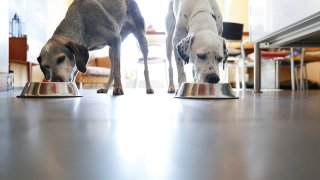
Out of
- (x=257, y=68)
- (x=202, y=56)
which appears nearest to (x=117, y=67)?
(x=202, y=56)

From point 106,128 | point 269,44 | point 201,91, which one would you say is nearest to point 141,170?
point 106,128

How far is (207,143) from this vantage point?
1.50ft

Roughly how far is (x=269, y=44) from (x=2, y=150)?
8.88ft

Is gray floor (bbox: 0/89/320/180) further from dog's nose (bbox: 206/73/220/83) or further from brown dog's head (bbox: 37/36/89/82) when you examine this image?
brown dog's head (bbox: 37/36/89/82)

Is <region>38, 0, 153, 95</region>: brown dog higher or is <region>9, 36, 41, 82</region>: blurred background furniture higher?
<region>9, 36, 41, 82</region>: blurred background furniture

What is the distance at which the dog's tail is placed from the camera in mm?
2861

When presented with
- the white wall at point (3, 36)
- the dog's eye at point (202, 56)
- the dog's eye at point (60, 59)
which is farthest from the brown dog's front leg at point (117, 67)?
the white wall at point (3, 36)

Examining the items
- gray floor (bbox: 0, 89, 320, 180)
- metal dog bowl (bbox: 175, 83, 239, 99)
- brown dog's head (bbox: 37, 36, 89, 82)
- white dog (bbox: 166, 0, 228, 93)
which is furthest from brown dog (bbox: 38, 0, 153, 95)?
gray floor (bbox: 0, 89, 320, 180)

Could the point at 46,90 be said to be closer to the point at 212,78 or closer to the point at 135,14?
the point at 212,78

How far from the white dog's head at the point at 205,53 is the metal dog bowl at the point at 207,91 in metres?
0.10

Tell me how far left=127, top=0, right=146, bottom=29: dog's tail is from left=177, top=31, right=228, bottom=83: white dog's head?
972 millimetres

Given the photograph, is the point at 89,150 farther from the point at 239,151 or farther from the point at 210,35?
the point at 210,35

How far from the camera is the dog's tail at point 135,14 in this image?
286 cm

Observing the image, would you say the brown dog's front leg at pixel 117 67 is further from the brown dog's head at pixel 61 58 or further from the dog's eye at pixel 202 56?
the dog's eye at pixel 202 56
